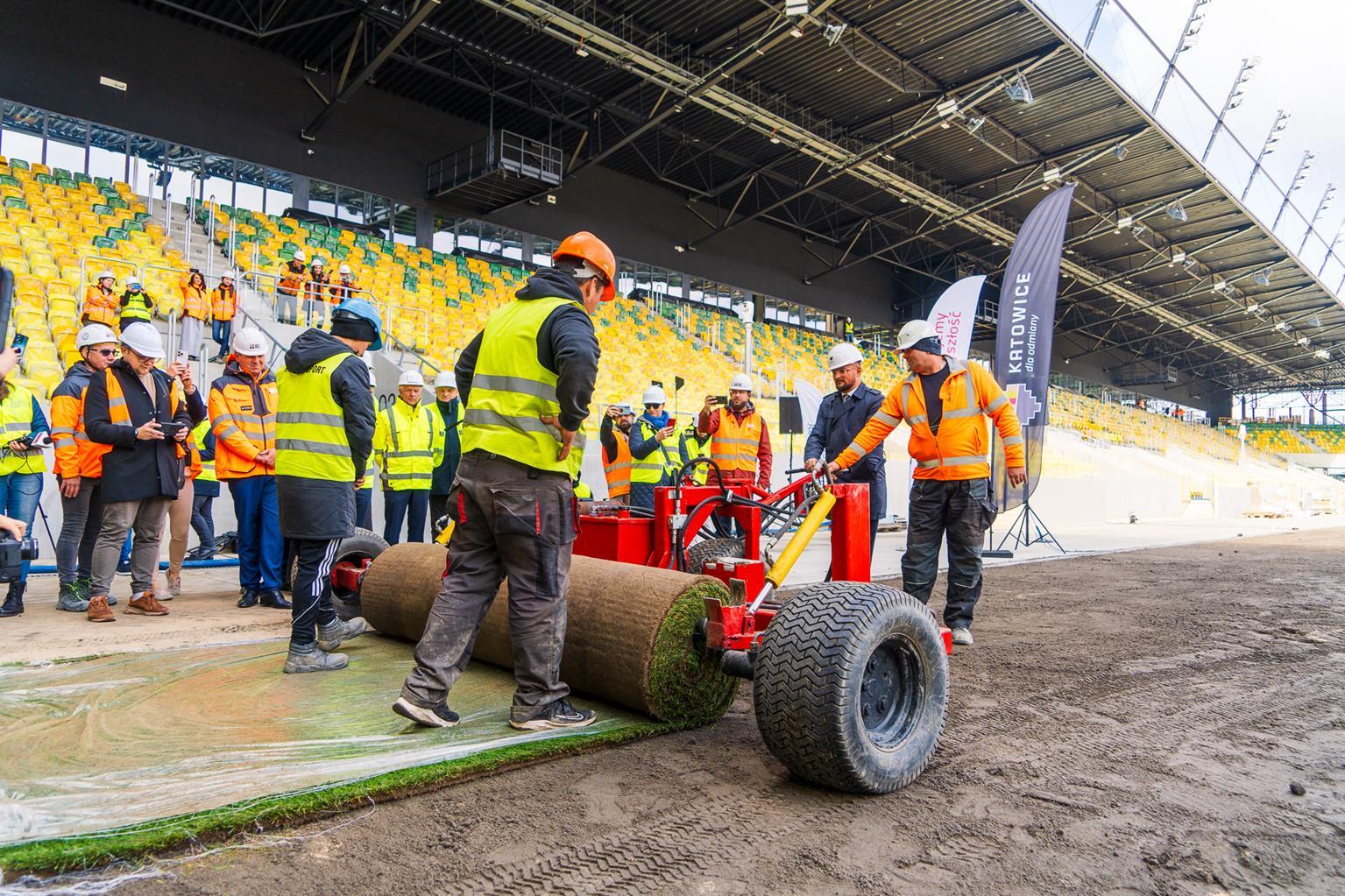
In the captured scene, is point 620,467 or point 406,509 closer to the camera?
point 406,509

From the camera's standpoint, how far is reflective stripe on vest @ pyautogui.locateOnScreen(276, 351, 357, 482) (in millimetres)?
3926

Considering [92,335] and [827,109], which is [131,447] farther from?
[827,109]

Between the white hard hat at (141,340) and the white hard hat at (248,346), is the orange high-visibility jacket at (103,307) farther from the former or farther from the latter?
the white hard hat at (141,340)

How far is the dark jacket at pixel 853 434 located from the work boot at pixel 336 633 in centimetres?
318

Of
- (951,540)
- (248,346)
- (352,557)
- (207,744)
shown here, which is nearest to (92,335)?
(248,346)

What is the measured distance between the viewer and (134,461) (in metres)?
5.14

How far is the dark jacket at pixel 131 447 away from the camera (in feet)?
16.5

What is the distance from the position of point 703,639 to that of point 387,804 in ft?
4.35

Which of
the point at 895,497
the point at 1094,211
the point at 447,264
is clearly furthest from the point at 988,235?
the point at 447,264

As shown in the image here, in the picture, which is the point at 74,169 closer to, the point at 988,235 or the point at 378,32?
the point at 378,32

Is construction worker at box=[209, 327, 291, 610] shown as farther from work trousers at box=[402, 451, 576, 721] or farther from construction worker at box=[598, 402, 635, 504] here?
work trousers at box=[402, 451, 576, 721]

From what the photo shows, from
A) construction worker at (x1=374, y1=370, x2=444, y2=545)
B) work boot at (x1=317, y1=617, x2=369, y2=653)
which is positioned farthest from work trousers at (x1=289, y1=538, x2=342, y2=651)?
construction worker at (x1=374, y1=370, x2=444, y2=545)

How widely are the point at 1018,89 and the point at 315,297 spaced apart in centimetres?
1371

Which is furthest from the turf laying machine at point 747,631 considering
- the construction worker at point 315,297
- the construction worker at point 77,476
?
the construction worker at point 315,297
